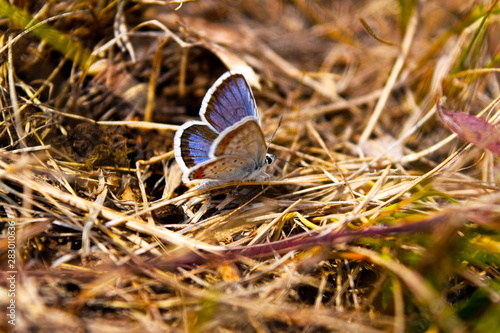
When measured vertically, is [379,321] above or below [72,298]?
below

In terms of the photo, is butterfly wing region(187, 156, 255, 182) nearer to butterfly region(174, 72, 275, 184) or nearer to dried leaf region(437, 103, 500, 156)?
butterfly region(174, 72, 275, 184)

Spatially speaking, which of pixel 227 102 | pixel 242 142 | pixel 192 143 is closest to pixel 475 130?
pixel 242 142

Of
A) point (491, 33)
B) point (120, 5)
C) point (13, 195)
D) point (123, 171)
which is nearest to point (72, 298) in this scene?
point (13, 195)

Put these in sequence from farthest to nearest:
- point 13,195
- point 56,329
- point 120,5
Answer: point 120,5
point 13,195
point 56,329

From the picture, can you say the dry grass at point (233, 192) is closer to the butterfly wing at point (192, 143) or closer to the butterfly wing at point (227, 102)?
the butterfly wing at point (192, 143)

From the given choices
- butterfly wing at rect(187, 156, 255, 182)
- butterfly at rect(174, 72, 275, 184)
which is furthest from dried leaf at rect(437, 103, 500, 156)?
butterfly wing at rect(187, 156, 255, 182)

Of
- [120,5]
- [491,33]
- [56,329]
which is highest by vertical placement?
[120,5]

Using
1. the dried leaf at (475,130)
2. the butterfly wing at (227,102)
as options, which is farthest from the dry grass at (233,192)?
the butterfly wing at (227,102)

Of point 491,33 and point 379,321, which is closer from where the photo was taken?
point 379,321

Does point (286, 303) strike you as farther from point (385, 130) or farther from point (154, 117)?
point (385, 130)
